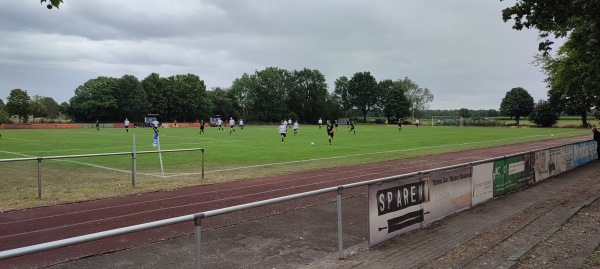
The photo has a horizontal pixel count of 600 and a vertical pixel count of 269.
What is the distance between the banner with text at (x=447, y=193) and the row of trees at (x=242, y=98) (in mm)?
96586

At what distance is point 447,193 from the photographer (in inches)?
376

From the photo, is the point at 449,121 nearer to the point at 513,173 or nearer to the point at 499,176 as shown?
the point at 513,173

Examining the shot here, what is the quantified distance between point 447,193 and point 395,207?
2.38 meters

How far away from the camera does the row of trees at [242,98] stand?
98438 millimetres

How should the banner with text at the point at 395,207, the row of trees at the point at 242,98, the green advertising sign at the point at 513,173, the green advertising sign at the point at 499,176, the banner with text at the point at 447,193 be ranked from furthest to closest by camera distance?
1. the row of trees at the point at 242,98
2. the green advertising sign at the point at 513,173
3. the green advertising sign at the point at 499,176
4. the banner with text at the point at 447,193
5. the banner with text at the point at 395,207

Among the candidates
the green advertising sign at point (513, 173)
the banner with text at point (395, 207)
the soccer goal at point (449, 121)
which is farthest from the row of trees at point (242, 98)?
the banner with text at point (395, 207)

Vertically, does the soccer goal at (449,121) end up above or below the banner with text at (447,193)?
above

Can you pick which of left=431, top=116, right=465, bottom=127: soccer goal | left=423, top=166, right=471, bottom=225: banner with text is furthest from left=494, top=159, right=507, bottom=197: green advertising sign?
left=431, top=116, right=465, bottom=127: soccer goal

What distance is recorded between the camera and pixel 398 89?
12475 cm

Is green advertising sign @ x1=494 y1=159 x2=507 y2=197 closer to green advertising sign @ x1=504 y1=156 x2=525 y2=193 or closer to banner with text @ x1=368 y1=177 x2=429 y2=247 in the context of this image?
green advertising sign @ x1=504 y1=156 x2=525 y2=193

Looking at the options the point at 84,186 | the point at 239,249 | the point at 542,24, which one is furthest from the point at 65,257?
the point at 542,24

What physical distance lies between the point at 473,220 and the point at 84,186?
37.8ft

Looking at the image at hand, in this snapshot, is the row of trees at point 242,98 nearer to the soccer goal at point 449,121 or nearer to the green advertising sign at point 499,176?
the soccer goal at point 449,121

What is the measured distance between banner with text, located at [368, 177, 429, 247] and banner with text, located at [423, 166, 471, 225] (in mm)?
274
